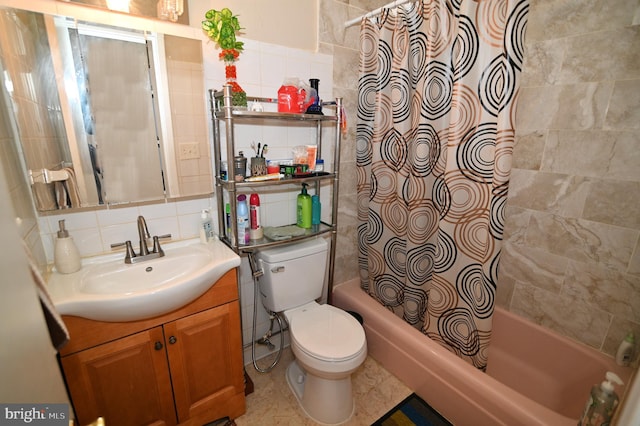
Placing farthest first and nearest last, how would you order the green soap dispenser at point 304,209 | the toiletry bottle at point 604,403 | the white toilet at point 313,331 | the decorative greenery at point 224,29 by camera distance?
the green soap dispenser at point 304,209, the white toilet at point 313,331, the decorative greenery at point 224,29, the toiletry bottle at point 604,403

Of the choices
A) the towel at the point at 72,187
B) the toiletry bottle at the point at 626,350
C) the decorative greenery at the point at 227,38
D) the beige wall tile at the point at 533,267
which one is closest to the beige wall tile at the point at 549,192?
the beige wall tile at the point at 533,267

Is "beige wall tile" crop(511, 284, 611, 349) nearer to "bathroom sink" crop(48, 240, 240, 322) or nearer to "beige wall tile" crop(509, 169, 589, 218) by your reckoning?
"beige wall tile" crop(509, 169, 589, 218)

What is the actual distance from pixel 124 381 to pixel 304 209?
3.65 feet

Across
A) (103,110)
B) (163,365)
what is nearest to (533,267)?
(163,365)

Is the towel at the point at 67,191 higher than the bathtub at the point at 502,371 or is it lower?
higher

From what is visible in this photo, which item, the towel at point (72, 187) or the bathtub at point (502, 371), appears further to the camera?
the bathtub at point (502, 371)

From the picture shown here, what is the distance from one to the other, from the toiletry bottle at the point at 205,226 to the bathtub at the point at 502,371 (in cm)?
103

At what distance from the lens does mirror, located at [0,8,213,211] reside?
105cm

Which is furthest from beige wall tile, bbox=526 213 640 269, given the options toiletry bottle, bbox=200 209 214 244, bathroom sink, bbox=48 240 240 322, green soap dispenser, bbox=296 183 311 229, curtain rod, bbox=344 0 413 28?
toiletry bottle, bbox=200 209 214 244

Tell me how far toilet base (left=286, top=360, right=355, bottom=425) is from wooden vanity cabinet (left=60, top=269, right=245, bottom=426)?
35cm

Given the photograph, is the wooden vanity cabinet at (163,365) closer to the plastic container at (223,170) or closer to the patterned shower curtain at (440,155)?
the plastic container at (223,170)

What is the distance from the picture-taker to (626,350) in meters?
1.35

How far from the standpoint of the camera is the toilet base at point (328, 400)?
1476 millimetres

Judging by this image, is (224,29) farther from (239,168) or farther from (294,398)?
(294,398)
